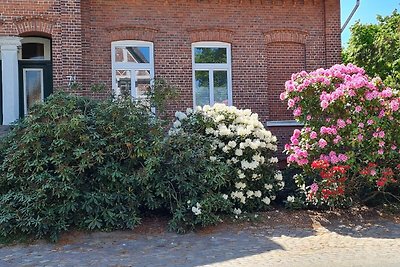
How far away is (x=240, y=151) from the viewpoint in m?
11.0

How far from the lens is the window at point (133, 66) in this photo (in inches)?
577

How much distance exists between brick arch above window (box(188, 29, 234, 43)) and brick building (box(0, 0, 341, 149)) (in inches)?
1.2

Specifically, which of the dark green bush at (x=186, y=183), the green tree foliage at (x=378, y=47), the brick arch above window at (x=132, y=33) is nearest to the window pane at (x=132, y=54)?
the brick arch above window at (x=132, y=33)

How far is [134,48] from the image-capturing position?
1480cm

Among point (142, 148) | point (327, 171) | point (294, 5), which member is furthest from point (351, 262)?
point (294, 5)

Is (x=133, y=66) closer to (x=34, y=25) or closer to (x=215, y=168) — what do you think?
(x=34, y=25)

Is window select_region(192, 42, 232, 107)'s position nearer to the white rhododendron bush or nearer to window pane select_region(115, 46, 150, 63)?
window pane select_region(115, 46, 150, 63)

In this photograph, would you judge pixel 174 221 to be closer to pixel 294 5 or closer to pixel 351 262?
pixel 351 262

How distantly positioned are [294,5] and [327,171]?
7273mm

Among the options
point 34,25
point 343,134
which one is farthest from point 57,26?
point 343,134

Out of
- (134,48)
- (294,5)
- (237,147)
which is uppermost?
(294,5)

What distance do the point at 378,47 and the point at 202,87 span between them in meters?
11.9

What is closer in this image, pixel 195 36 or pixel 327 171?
pixel 327 171

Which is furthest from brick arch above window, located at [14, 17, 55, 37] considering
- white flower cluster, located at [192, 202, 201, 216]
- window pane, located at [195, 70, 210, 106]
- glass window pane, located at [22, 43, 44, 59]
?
white flower cluster, located at [192, 202, 201, 216]
